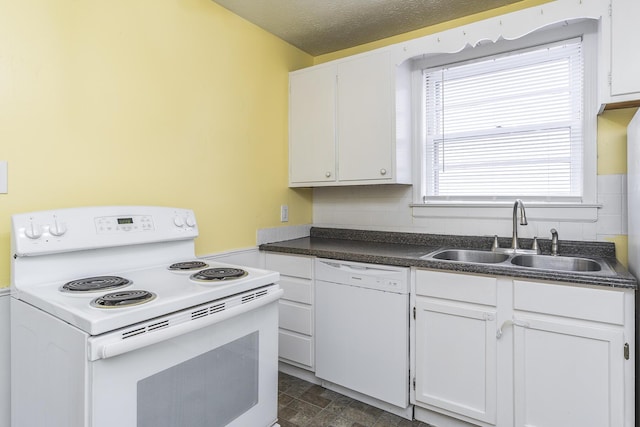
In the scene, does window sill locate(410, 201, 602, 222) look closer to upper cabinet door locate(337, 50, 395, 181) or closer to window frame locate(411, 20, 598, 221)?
window frame locate(411, 20, 598, 221)

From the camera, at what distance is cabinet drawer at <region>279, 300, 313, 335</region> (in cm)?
233

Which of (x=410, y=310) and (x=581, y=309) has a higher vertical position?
(x=581, y=309)

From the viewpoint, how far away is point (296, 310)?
2.38 meters

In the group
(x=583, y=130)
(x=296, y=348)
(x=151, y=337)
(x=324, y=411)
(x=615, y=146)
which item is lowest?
(x=324, y=411)

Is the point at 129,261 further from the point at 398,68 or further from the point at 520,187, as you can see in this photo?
the point at 520,187

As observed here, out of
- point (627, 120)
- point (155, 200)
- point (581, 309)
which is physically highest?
point (627, 120)

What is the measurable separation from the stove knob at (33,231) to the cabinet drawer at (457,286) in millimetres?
1683

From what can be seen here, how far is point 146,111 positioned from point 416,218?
5.95ft

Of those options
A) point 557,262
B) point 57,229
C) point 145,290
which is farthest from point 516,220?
point 57,229

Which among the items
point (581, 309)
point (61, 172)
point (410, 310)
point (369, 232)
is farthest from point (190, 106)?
point (581, 309)

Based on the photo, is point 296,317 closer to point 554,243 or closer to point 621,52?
point 554,243

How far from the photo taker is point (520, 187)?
227 cm

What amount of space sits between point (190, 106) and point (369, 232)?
150 cm

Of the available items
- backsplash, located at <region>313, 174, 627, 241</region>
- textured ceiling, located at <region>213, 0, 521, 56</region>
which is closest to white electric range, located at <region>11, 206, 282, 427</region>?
backsplash, located at <region>313, 174, 627, 241</region>
